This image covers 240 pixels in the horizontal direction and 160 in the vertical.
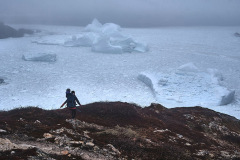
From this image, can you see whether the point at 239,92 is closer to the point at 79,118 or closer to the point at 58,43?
the point at 79,118

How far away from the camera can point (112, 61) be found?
107ft

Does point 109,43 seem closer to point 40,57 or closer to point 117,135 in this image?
point 40,57

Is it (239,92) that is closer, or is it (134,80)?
(239,92)

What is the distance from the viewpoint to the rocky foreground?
6.50m

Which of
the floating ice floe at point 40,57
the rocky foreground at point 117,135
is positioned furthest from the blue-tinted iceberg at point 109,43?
the rocky foreground at point 117,135

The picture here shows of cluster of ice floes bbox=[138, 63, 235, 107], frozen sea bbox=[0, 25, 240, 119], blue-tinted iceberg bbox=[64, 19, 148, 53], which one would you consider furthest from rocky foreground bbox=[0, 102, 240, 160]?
blue-tinted iceberg bbox=[64, 19, 148, 53]

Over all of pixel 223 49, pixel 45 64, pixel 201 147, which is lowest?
pixel 201 147

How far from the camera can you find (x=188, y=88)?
21.5 meters

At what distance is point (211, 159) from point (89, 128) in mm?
4541

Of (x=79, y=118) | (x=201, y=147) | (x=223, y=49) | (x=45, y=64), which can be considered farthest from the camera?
(x=223, y=49)

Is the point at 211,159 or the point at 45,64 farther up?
the point at 45,64

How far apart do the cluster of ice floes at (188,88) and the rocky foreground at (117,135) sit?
501 centimetres

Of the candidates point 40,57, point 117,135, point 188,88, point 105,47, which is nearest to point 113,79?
point 188,88

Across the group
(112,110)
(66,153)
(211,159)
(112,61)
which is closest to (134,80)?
(112,61)
